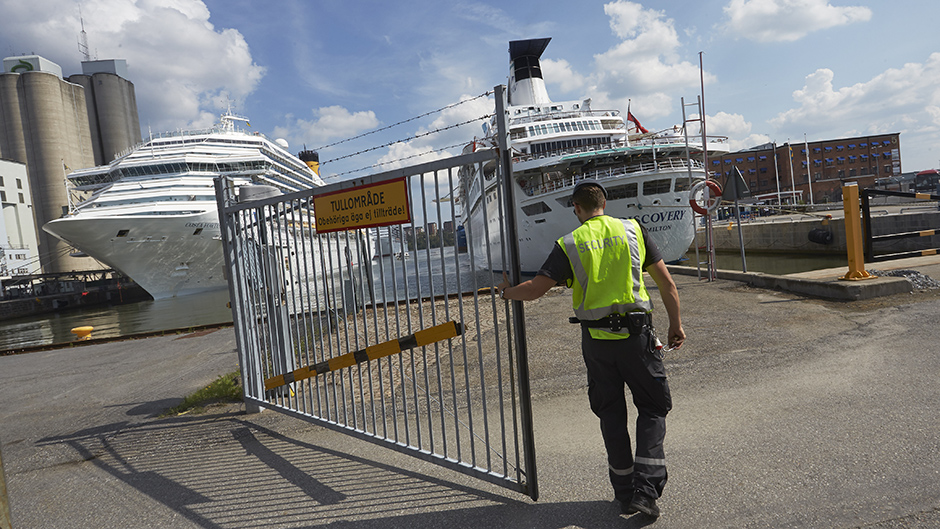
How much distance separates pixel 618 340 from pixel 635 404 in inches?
12.2

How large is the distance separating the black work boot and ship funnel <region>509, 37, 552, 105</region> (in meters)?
33.1

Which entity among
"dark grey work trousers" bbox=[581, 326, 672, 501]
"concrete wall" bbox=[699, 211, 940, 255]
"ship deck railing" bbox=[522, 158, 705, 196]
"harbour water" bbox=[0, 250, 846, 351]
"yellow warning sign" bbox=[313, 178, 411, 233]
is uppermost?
"ship deck railing" bbox=[522, 158, 705, 196]

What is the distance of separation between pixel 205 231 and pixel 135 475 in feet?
102

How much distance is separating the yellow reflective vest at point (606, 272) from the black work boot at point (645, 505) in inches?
28.4

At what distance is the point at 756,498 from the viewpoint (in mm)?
2299

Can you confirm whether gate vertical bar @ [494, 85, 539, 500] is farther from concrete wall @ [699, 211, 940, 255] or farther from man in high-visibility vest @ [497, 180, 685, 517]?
concrete wall @ [699, 211, 940, 255]

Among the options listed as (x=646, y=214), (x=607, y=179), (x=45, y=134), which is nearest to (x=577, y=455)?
(x=607, y=179)

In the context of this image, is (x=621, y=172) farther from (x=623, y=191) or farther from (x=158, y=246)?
(x=158, y=246)

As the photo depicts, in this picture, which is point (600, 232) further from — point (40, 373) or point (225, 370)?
point (40, 373)

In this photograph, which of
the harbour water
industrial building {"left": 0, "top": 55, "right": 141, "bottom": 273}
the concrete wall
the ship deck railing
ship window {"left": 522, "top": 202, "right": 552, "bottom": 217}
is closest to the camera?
the ship deck railing

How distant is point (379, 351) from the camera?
320 centimetres

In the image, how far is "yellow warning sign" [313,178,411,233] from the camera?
3042mm

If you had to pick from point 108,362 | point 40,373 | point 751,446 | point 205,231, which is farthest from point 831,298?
point 205,231

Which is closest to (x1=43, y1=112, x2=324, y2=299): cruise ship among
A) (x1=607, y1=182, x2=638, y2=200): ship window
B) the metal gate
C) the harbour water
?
the harbour water
